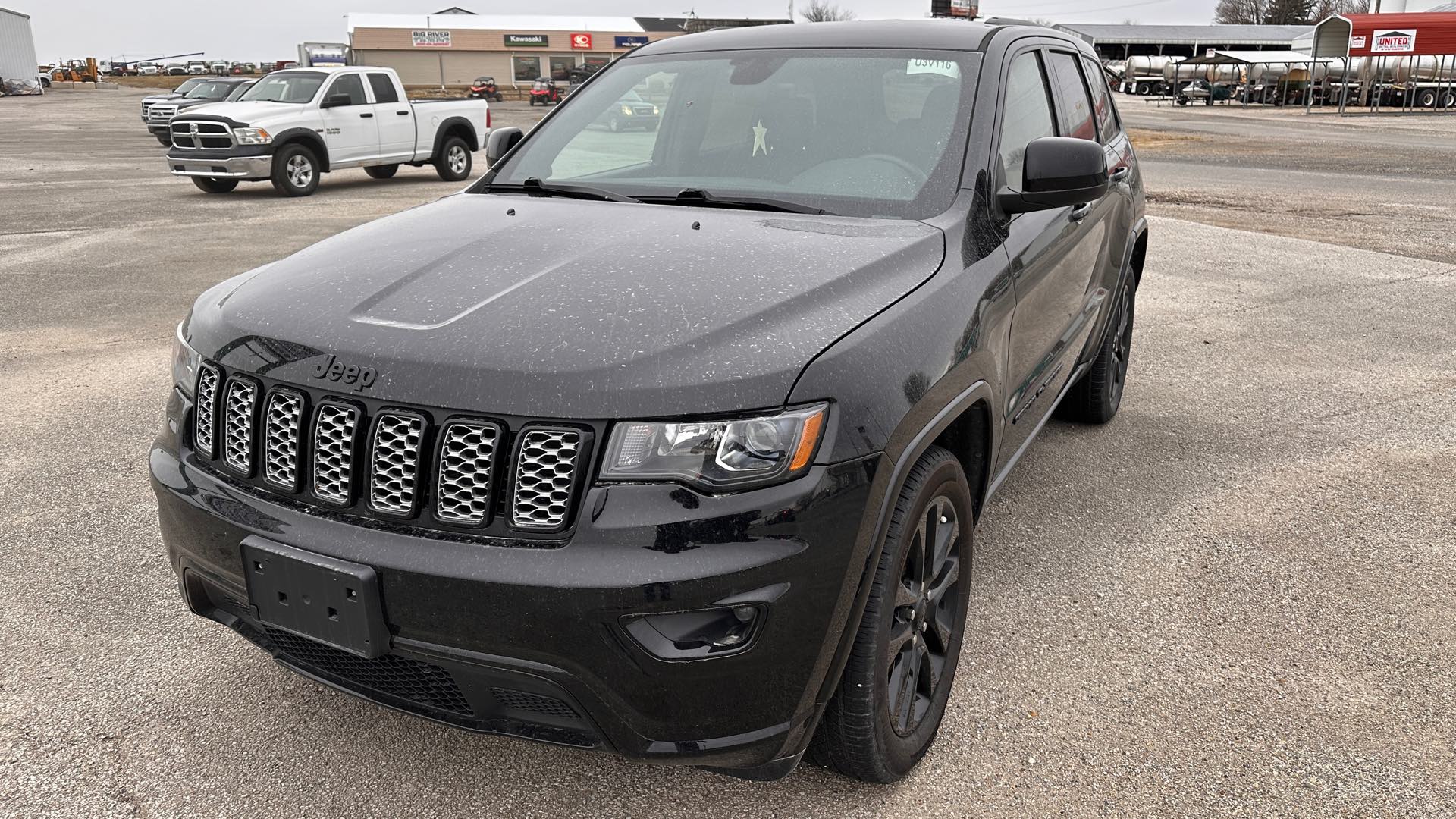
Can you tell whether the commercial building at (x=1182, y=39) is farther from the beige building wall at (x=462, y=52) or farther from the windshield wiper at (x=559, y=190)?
the windshield wiper at (x=559, y=190)

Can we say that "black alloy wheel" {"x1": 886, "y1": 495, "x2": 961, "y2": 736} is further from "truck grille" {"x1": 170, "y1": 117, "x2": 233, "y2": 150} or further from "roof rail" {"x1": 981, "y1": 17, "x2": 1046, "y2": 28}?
"truck grille" {"x1": 170, "y1": 117, "x2": 233, "y2": 150}

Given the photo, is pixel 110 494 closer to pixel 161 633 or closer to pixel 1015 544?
pixel 161 633

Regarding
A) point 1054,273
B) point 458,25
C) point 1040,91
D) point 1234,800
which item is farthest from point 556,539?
point 458,25

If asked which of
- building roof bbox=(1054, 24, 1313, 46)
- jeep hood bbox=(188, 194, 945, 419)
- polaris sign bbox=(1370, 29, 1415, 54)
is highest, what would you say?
building roof bbox=(1054, 24, 1313, 46)

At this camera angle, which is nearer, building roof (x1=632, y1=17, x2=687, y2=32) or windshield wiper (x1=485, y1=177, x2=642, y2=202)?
windshield wiper (x1=485, y1=177, x2=642, y2=202)

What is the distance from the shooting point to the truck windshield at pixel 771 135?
3.02m

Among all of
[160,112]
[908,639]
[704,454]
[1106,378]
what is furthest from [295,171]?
[160,112]

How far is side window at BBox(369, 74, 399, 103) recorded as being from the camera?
16.1m

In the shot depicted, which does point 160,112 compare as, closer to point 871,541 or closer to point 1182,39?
point 871,541

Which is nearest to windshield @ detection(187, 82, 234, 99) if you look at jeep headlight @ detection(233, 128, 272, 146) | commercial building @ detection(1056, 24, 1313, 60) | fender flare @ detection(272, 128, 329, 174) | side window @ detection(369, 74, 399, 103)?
side window @ detection(369, 74, 399, 103)

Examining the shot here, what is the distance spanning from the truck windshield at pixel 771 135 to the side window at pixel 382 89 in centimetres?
1362

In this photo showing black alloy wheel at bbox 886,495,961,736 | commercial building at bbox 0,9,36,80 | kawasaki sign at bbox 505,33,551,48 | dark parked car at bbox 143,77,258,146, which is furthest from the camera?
kawasaki sign at bbox 505,33,551,48

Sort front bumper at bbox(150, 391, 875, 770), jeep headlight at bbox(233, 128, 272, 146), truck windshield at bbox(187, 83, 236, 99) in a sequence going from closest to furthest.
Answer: front bumper at bbox(150, 391, 875, 770) → jeep headlight at bbox(233, 128, 272, 146) → truck windshield at bbox(187, 83, 236, 99)

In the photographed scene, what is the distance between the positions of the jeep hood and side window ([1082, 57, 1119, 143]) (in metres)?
2.36
